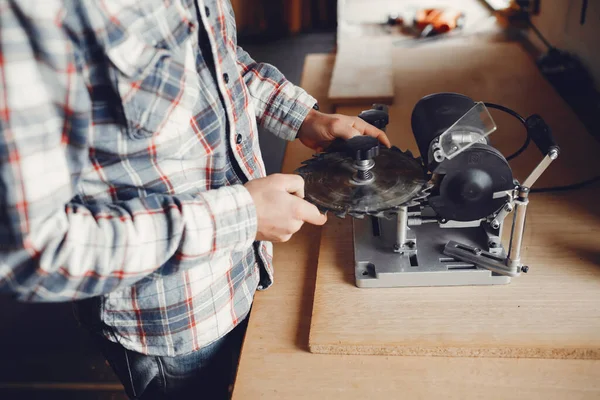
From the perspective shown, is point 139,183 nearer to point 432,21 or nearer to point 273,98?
point 273,98

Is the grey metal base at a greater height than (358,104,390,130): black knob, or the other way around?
(358,104,390,130): black knob

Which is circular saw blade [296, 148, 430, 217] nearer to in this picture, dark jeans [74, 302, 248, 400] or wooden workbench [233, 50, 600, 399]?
wooden workbench [233, 50, 600, 399]

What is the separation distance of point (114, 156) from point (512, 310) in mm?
626

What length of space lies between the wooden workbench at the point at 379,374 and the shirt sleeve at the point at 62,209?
20 cm

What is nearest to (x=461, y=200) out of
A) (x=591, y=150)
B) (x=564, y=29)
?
(x=591, y=150)

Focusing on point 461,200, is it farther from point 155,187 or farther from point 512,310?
point 155,187

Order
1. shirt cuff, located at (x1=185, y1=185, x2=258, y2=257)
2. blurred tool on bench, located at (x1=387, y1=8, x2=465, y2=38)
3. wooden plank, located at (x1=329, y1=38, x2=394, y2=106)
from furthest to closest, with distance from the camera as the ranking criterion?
blurred tool on bench, located at (x1=387, y1=8, x2=465, y2=38)
wooden plank, located at (x1=329, y1=38, x2=394, y2=106)
shirt cuff, located at (x1=185, y1=185, x2=258, y2=257)

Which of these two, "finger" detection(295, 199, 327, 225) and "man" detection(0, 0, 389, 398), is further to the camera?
"finger" detection(295, 199, 327, 225)

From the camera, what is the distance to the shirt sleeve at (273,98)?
104 cm

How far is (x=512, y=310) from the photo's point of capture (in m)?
0.85

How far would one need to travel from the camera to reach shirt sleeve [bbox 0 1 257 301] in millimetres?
538

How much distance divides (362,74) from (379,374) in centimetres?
112

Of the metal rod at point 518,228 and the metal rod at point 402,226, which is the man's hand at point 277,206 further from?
the metal rod at point 518,228

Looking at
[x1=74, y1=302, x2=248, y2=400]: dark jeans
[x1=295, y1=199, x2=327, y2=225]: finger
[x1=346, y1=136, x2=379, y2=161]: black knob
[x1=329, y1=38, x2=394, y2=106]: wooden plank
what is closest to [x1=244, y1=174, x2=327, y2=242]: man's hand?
[x1=295, y1=199, x2=327, y2=225]: finger
